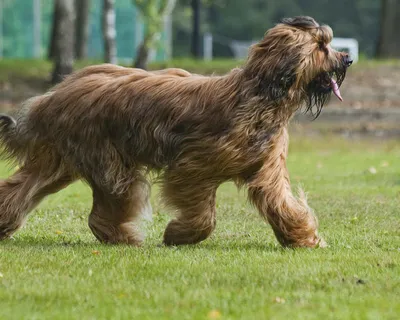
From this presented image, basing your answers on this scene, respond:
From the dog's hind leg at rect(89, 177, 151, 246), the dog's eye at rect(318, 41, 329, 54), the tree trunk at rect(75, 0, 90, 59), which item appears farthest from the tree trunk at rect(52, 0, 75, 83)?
the dog's eye at rect(318, 41, 329, 54)

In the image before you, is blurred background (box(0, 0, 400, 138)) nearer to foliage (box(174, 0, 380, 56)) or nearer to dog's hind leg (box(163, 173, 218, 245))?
dog's hind leg (box(163, 173, 218, 245))

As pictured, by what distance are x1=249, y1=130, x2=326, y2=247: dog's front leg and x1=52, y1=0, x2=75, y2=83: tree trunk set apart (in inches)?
677

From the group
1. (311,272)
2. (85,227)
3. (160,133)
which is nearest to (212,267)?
(311,272)

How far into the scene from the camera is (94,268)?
6906 millimetres

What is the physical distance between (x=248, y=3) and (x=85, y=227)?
153ft

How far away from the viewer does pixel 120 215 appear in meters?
8.21

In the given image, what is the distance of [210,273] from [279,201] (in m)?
1.16

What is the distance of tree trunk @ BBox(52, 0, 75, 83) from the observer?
80.9 ft

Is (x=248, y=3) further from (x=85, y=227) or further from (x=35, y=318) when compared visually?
(x=35, y=318)

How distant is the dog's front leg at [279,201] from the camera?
25.0ft

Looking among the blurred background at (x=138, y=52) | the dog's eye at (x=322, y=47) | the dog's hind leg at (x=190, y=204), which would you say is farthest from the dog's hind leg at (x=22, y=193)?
the dog's eye at (x=322, y=47)

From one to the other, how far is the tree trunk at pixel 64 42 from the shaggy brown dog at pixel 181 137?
16.3 metres

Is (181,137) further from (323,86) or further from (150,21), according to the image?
(150,21)

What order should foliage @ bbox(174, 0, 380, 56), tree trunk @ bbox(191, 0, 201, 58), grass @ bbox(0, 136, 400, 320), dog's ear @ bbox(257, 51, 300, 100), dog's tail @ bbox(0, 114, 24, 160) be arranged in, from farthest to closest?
foliage @ bbox(174, 0, 380, 56)
tree trunk @ bbox(191, 0, 201, 58)
dog's tail @ bbox(0, 114, 24, 160)
dog's ear @ bbox(257, 51, 300, 100)
grass @ bbox(0, 136, 400, 320)
